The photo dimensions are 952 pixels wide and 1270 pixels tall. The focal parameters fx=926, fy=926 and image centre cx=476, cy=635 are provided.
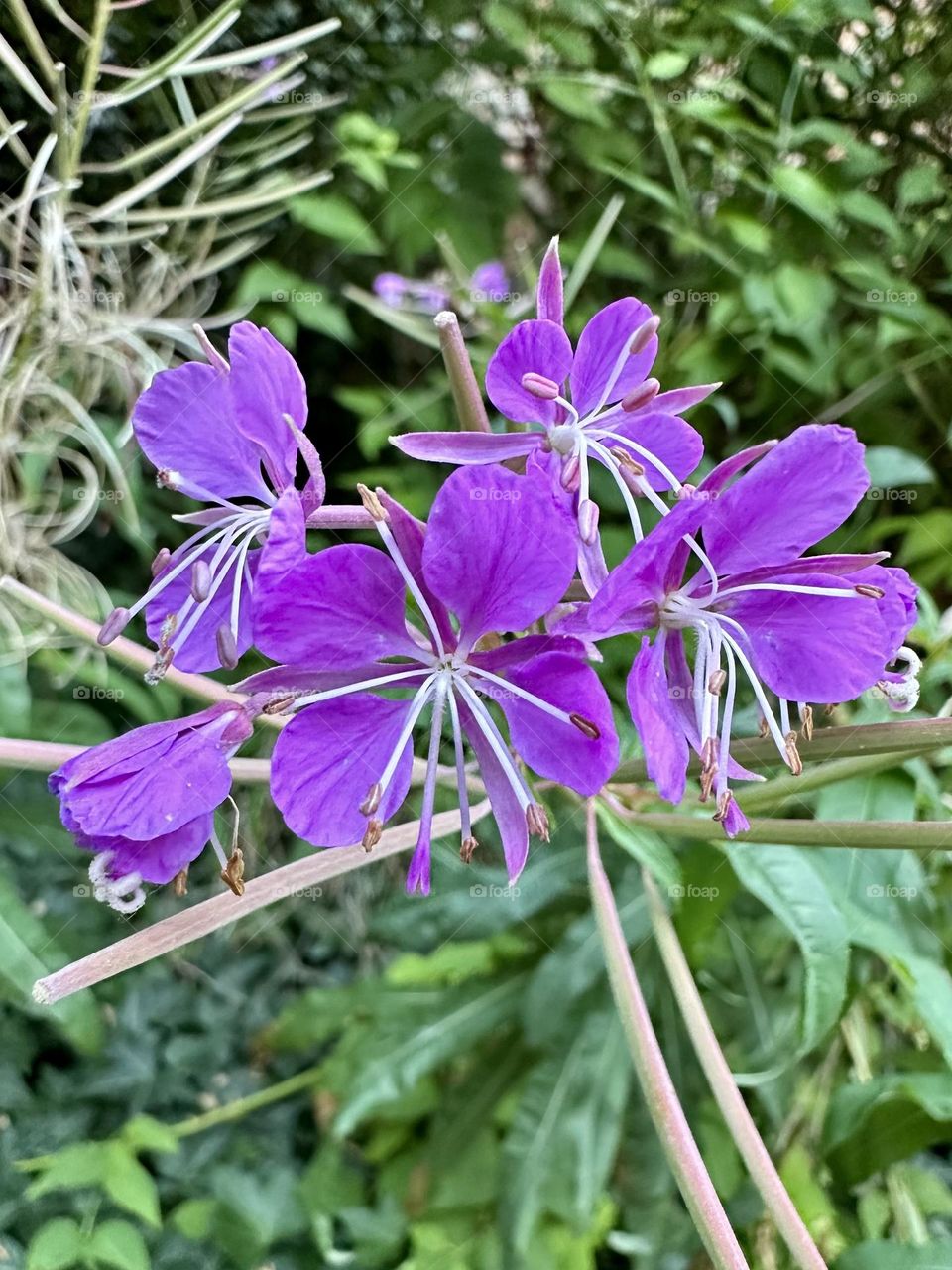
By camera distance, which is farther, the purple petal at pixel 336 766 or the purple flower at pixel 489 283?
the purple flower at pixel 489 283

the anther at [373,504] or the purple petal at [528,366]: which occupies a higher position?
the purple petal at [528,366]

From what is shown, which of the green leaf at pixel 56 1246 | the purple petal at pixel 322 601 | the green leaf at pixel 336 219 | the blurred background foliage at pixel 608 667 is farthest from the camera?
the green leaf at pixel 336 219

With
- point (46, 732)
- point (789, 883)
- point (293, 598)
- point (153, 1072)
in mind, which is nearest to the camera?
point (293, 598)

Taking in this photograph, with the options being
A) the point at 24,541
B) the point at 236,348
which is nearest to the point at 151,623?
the point at 236,348

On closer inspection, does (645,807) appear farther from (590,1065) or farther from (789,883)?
(590,1065)

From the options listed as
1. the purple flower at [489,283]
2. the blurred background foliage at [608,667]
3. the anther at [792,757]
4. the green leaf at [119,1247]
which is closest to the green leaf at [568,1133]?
the blurred background foliage at [608,667]

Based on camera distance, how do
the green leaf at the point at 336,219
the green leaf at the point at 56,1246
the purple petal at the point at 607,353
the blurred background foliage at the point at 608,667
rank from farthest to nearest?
1. the green leaf at the point at 336,219
2. the blurred background foliage at the point at 608,667
3. the green leaf at the point at 56,1246
4. the purple petal at the point at 607,353

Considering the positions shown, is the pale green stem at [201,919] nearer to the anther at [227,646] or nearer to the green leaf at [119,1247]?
the anther at [227,646]
